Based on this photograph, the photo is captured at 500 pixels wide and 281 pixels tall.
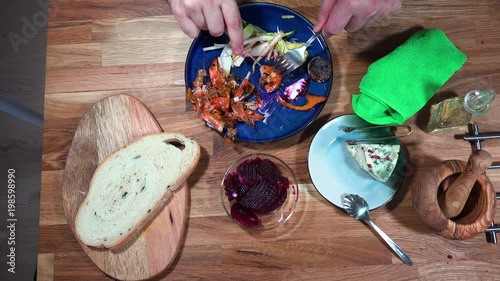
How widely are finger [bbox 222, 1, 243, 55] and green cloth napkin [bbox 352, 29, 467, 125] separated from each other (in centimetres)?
38

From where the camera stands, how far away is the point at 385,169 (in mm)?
1267

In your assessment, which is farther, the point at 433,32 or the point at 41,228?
the point at 41,228

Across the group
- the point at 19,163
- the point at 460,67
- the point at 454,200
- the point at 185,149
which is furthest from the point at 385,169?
the point at 19,163

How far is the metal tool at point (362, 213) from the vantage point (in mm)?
1296

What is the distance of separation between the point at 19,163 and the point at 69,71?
17.0 inches

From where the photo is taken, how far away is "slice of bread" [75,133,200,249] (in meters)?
1.33

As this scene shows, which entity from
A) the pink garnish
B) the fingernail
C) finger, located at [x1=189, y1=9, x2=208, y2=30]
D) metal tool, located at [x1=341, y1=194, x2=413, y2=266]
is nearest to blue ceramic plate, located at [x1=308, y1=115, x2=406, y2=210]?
metal tool, located at [x1=341, y1=194, x2=413, y2=266]

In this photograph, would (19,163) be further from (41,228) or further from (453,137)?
(453,137)

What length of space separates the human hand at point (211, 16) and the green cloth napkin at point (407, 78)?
398 mm

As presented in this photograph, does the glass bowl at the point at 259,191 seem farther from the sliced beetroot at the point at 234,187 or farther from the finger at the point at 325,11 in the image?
the finger at the point at 325,11

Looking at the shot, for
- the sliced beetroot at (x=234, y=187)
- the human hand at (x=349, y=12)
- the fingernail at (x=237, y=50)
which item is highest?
the human hand at (x=349, y=12)

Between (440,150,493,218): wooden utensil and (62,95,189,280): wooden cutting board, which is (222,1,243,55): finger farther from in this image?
(440,150,493,218): wooden utensil

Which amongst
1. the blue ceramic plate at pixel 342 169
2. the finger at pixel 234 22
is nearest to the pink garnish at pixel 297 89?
the blue ceramic plate at pixel 342 169

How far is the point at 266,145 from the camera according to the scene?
1394 millimetres
